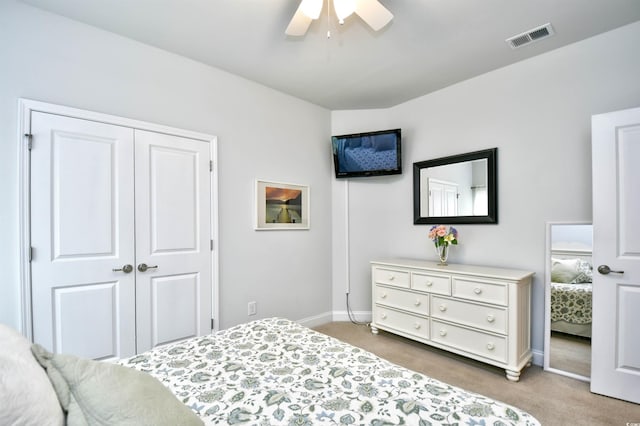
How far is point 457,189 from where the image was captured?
3.16 metres

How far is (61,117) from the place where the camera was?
211 cm

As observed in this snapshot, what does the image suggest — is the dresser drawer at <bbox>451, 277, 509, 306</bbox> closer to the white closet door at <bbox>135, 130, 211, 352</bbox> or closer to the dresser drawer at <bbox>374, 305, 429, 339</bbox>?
the dresser drawer at <bbox>374, 305, 429, 339</bbox>

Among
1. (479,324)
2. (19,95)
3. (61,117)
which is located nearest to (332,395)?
(479,324)

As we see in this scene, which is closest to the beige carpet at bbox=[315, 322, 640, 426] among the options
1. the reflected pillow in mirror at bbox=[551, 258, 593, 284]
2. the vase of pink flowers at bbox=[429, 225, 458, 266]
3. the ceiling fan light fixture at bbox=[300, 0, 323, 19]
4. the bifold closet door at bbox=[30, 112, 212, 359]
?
the reflected pillow in mirror at bbox=[551, 258, 593, 284]

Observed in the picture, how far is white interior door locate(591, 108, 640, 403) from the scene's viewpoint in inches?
80.3

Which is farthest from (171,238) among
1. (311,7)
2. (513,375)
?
(513,375)

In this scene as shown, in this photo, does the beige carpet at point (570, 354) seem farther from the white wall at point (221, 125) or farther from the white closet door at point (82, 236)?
the white closet door at point (82, 236)

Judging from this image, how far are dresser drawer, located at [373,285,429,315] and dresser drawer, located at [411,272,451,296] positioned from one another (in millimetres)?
81

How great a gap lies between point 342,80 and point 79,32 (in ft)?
7.16

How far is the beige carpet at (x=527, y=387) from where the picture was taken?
6.30ft

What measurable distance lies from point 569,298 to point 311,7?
2.97 m

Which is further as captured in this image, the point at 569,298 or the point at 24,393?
the point at 569,298

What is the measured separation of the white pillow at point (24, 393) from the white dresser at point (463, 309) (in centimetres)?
269

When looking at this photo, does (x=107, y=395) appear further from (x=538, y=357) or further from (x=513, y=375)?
(x=538, y=357)
